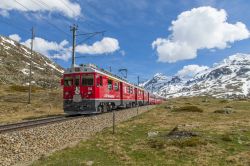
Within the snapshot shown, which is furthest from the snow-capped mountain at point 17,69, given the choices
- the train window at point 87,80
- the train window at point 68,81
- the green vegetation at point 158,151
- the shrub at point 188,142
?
the shrub at point 188,142

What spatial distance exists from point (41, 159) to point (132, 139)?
6568 millimetres

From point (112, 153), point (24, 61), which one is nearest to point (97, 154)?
point (112, 153)

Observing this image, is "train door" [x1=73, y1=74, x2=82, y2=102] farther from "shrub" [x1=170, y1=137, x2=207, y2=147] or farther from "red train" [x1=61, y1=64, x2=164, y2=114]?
"shrub" [x1=170, y1=137, x2=207, y2=147]

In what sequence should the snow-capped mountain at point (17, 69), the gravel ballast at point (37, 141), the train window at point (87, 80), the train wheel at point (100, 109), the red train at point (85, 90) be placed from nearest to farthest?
the gravel ballast at point (37, 141) → the red train at point (85, 90) → the train window at point (87, 80) → the train wheel at point (100, 109) → the snow-capped mountain at point (17, 69)

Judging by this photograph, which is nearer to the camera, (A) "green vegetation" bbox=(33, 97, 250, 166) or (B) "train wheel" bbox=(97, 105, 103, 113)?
(A) "green vegetation" bbox=(33, 97, 250, 166)

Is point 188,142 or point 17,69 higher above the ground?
point 17,69

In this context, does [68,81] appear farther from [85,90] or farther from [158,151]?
[158,151]

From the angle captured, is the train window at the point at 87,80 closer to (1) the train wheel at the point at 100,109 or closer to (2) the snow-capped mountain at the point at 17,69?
(1) the train wheel at the point at 100,109

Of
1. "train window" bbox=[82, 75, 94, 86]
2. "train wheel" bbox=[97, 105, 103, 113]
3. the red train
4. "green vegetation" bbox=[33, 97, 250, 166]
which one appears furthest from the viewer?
"train wheel" bbox=[97, 105, 103, 113]

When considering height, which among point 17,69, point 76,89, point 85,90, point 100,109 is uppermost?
point 17,69

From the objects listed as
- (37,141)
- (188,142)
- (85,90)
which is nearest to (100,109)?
(85,90)

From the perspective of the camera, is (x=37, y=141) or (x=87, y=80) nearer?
(x=37, y=141)

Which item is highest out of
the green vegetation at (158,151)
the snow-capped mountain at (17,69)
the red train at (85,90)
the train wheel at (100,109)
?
the snow-capped mountain at (17,69)

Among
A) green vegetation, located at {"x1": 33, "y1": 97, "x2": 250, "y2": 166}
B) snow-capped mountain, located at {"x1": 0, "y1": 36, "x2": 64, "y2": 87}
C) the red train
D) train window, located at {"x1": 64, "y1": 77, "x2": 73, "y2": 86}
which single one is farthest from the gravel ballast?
snow-capped mountain, located at {"x1": 0, "y1": 36, "x2": 64, "y2": 87}
